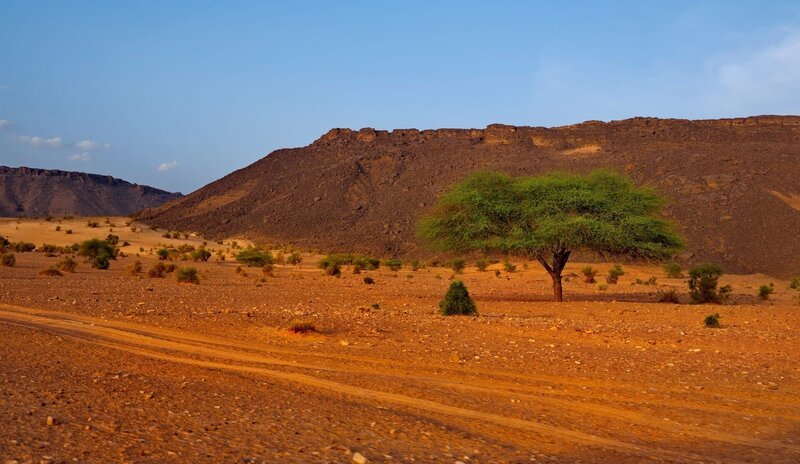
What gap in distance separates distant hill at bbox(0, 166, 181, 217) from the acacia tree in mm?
135054

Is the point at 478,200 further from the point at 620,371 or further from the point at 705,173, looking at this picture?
the point at 705,173

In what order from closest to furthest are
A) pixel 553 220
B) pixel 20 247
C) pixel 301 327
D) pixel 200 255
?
pixel 301 327 < pixel 553 220 < pixel 200 255 < pixel 20 247

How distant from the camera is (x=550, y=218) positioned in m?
30.8

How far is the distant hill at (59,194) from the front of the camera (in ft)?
514

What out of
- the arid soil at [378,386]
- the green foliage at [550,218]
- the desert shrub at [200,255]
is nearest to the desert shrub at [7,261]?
the desert shrub at [200,255]

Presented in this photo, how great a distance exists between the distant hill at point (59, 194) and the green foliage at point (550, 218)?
135081mm

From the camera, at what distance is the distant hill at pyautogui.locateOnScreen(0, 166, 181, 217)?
157 metres

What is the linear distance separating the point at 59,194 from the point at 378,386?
171 metres

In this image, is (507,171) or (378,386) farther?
(507,171)

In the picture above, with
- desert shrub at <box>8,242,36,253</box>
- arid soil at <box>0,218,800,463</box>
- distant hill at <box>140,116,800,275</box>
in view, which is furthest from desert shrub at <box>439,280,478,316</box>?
distant hill at <box>140,116,800,275</box>

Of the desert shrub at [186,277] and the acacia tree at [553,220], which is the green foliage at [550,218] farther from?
the desert shrub at [186,277]

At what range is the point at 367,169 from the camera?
378 feet

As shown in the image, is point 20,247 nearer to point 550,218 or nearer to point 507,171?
point 550,218

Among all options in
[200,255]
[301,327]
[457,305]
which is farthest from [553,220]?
[200,255]
